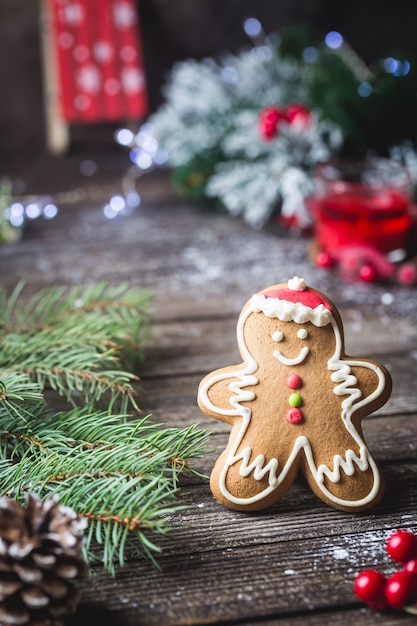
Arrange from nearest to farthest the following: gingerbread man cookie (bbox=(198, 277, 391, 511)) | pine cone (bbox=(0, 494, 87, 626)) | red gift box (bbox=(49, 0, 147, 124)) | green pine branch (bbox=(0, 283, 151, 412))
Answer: pine cone (bbox=(0, 494, 87, 626)), gingerbread man cookie (bbox=(198, 277, 391, 511)), green pine branch (bbox=(0, 283, 151, 412)), red gift box (bbox=(49, 0, 147, 124))

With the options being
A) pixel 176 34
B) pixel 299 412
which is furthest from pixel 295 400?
pixel 176 34

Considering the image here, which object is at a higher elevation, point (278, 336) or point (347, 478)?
point (278, 336)

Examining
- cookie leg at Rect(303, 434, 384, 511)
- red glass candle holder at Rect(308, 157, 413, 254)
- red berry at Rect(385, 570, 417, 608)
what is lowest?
red berry at Rect(385, 570, 417, 608)

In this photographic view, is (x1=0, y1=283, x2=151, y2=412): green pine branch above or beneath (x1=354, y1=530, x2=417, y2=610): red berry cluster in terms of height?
above

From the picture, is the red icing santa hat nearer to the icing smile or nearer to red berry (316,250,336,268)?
the icing smile

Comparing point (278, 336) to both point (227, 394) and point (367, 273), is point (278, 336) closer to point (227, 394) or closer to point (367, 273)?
point (227, 394)

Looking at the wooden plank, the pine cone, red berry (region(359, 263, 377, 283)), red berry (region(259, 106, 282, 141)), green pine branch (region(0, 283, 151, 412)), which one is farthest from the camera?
red berry (region(259, 106, 282, 141))

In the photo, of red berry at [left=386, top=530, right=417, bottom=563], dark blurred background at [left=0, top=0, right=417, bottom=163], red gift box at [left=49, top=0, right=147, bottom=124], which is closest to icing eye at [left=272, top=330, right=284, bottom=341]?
red berry at [left=386, top=530, right=417, bottom=563]
